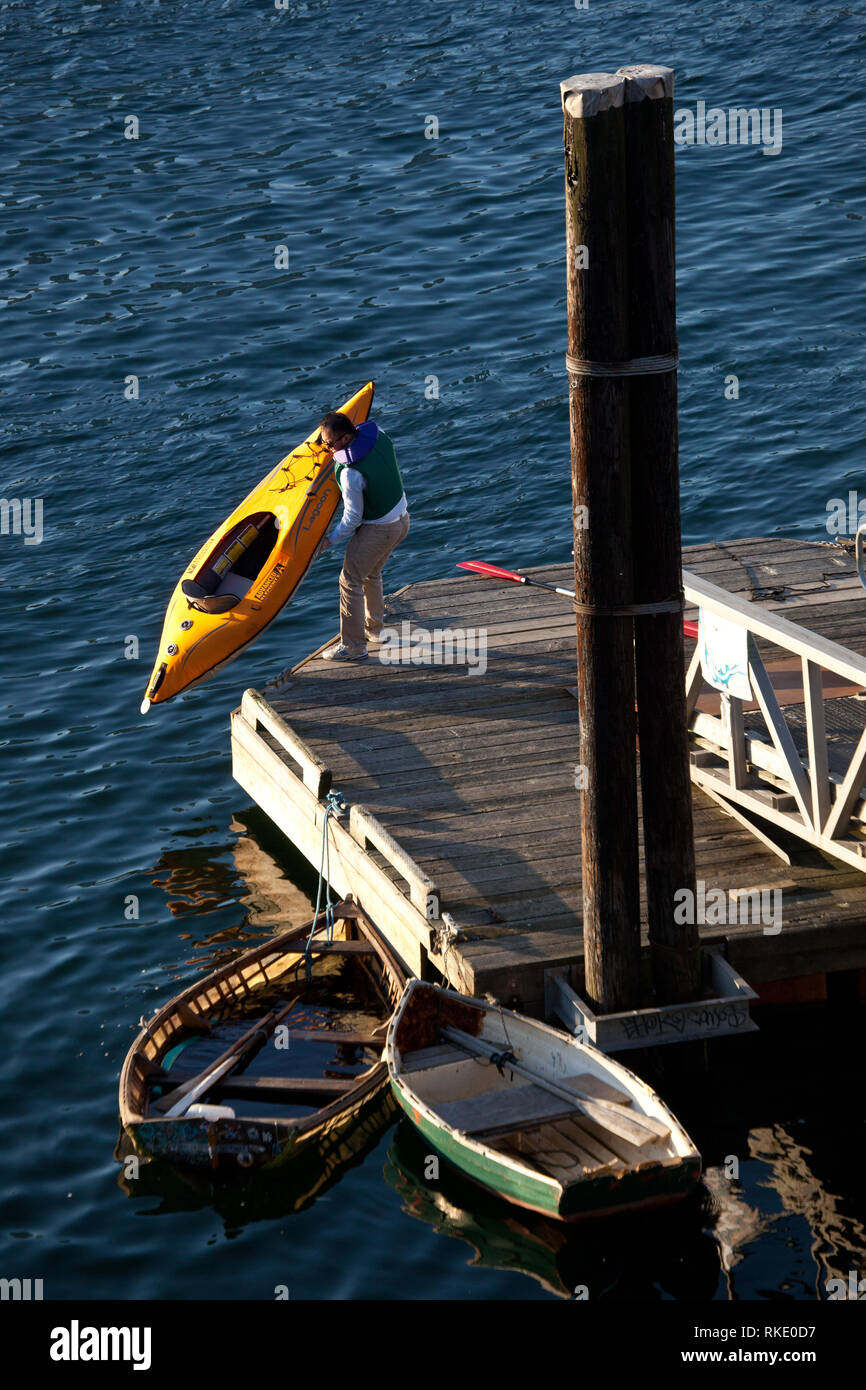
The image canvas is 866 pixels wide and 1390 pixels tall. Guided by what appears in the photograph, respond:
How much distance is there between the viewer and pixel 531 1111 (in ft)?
31.4

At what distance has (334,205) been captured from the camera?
27.0 metres

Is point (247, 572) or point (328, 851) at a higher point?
point (247, 572)

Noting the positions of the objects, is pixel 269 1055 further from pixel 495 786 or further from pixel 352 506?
pixel 352 506

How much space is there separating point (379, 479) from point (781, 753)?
406 cm

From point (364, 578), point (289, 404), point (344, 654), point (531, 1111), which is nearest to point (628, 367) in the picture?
point (531, 1111)

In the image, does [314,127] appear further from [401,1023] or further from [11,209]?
[401,1023]

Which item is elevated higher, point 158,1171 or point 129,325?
point 129,325

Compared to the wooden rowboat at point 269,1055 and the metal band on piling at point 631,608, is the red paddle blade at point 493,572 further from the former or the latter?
the metal band on piling at point 631,608

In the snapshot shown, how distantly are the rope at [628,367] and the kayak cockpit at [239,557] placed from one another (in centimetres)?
683

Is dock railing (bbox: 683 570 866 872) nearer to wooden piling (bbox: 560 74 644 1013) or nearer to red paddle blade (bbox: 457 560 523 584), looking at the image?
wooden piling (bbox: 560 74 644 1013)

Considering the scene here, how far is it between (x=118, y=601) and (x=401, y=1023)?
27.7ft

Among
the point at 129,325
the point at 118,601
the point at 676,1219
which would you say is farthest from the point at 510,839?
the point at 129,325

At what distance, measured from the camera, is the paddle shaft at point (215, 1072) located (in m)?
9.99

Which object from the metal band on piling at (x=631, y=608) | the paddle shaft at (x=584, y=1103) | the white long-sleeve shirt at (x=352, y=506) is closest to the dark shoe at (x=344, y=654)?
the white long-sleeve shirt at (x=352, y=506)
